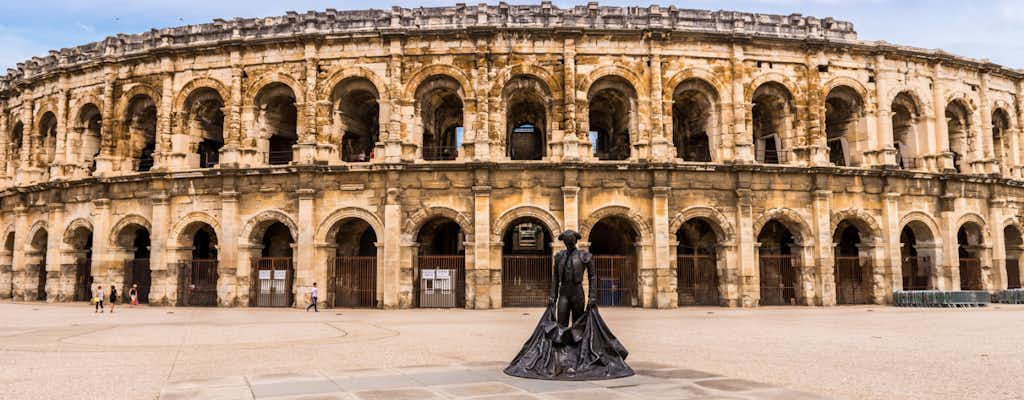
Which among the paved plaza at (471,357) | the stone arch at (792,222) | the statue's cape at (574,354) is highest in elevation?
the stone arch at (792,222)

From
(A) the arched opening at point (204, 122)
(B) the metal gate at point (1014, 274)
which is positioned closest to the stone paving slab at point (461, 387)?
(A) the arched opening at point (204, 122)

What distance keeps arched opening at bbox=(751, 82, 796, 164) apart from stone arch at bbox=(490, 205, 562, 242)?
23.5 ft

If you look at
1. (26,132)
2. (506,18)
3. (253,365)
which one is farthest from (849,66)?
(26,132)

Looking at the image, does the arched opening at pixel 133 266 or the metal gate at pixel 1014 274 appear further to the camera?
the metal gate at pixel 1014 274

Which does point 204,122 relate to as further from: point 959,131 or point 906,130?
point 959,131

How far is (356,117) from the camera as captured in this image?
70.5 feet

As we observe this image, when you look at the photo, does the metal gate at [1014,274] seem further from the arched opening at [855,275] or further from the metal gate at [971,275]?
the arched opening at [855,275]

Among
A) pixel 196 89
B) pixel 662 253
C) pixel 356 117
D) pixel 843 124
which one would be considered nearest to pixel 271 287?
pixel 356 117

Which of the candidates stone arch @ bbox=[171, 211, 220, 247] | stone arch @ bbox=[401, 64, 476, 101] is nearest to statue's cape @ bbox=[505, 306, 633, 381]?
stone arch @ bbox=[401, 64, 476, 101]

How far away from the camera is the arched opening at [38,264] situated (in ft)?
74.7

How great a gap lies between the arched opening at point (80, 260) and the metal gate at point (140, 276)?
1956 mm

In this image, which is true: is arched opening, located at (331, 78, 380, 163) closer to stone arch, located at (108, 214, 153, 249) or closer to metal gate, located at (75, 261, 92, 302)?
stone arch, located at (108, 214, 153, 249)

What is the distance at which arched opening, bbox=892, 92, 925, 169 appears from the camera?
855 inches

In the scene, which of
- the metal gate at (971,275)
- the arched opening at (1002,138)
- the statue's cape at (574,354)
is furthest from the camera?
the arched opening at (1002,138)
